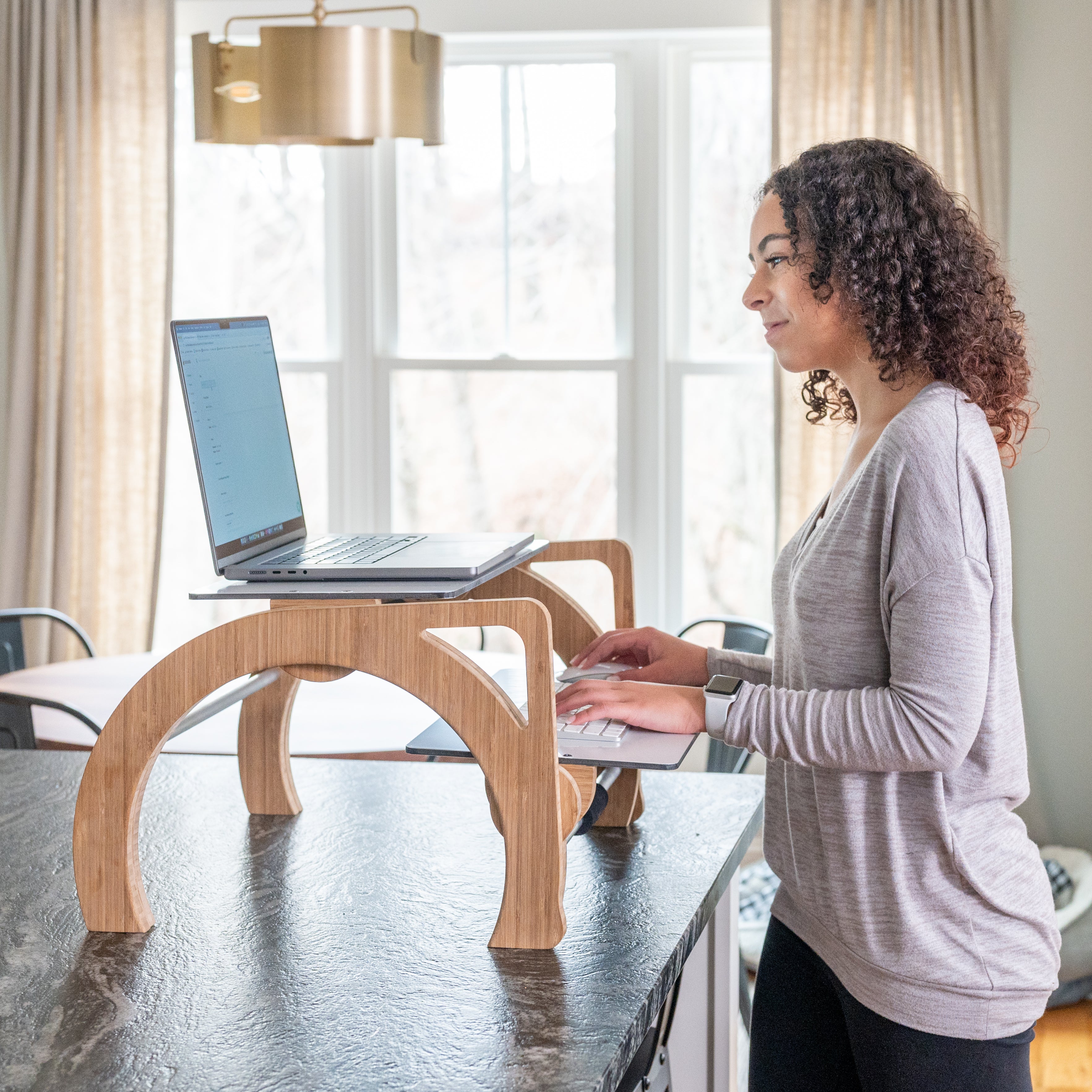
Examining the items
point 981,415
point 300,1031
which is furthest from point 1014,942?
point 300,1031

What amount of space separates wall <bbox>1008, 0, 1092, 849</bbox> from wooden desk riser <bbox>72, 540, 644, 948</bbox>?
2.80 m

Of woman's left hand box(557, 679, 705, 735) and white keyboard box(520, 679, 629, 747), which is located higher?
woman's left hand box(557, 679, 705, 735)

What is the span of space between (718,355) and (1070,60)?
1.25m

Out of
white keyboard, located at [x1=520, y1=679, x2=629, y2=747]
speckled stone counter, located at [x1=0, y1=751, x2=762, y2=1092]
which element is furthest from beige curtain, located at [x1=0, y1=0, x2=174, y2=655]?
white keyboard, located at [x1=520, y1=679, x2=629, y2=747]

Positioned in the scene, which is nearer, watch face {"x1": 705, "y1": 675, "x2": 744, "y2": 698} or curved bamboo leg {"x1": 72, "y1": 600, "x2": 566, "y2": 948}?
curved bamboo leg {"x1": 72, "y1": 600, "x2": 566, "y2": 948}

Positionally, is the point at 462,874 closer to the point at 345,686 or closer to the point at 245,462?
the point at 245,462

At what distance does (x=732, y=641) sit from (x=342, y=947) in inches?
84.9

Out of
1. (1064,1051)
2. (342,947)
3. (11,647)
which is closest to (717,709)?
(342,947)

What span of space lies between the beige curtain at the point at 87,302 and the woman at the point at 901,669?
9.58 ft

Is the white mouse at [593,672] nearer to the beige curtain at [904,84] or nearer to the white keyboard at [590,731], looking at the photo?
the white keyboard at [590,731]

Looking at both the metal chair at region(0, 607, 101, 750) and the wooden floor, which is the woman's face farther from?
the wooden floor

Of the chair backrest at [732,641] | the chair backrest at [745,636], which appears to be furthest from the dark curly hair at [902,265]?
the chair backrest at [745,636]

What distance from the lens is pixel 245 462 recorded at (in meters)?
1.17

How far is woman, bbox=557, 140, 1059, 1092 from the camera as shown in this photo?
103 cm
